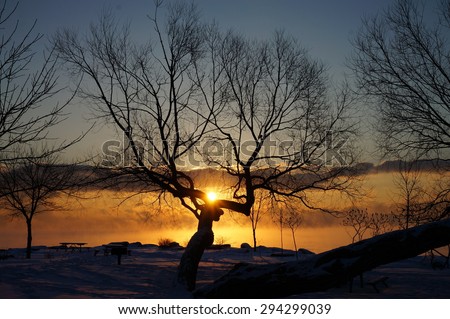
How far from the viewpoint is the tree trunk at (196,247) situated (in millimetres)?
14700

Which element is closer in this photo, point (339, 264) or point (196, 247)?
point (339, 264)

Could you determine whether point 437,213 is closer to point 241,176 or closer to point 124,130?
point 241,176

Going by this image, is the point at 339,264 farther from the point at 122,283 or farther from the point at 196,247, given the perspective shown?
the point at 122,283

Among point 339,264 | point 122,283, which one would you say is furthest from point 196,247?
point 339,264

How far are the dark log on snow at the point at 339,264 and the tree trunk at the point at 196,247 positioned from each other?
4259mm

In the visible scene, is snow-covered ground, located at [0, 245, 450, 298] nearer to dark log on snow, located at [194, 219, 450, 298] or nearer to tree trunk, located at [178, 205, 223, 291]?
tree trunk, located at [178, 205, 223, 291]

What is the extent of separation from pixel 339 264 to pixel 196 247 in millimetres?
6445

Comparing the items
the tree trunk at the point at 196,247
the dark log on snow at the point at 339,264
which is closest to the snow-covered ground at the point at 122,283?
the tree trunk at the point at 196,247

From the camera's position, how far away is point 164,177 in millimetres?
17219

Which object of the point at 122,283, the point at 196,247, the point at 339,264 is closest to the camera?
the point at 339,264

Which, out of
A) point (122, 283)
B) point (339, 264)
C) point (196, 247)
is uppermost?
point (196, 247)

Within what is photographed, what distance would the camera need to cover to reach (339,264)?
9.84 m

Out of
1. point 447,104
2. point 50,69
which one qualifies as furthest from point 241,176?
point 50,69

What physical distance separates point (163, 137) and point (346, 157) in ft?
21.8
